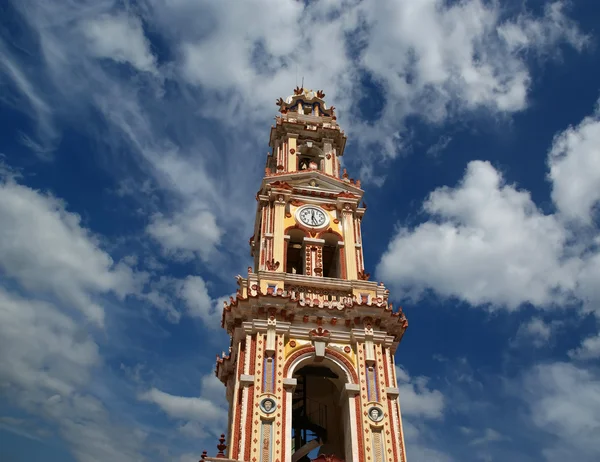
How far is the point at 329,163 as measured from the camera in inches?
1255

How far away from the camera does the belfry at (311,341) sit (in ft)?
67.0

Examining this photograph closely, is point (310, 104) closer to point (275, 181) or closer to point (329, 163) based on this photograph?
point (329, 163)

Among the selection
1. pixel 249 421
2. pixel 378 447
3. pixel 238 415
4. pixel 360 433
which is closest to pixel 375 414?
pixel 360 433

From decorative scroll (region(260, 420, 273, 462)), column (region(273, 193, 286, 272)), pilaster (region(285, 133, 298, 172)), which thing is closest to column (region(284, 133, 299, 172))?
pilaster (region(285, 133, 298, 172))

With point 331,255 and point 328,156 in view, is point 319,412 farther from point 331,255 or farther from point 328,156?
point 328,156

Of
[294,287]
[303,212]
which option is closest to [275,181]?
[303,212]

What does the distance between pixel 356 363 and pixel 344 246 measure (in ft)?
20.3

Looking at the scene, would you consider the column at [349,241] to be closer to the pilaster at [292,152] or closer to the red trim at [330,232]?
the red trim at [330,232]

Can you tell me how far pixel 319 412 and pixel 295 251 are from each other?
788 centimetres

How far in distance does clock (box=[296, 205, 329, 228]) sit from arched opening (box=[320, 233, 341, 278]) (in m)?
0.66

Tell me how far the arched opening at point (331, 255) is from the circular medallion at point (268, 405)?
7.55 meters

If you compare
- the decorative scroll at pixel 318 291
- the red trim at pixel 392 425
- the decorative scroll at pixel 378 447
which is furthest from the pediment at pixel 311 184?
the decorative scroll at pixel 378 447

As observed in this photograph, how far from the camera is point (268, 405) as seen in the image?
67.5 ft

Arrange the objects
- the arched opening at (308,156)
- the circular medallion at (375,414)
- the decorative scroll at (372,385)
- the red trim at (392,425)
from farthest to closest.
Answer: the arched opening at (308,156) < the decorative scroll at (372,385) < the circular medallion at (375,414) < the red trim at (392,425)
